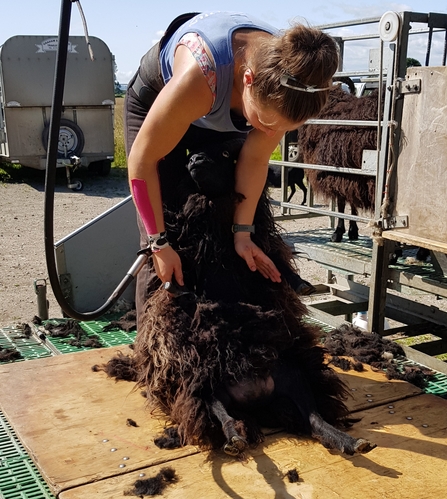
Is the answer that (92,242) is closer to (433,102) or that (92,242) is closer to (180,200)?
(180,200)

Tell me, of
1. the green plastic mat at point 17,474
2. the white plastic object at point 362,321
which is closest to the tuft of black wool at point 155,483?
the green plastic mat at point 17,474

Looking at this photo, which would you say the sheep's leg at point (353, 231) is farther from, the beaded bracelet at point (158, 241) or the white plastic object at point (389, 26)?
the beaded bracelet at point (158, 241)

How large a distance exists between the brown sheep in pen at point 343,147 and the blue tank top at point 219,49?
1732 mm

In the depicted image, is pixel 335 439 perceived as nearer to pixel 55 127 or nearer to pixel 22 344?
pixel 55 127

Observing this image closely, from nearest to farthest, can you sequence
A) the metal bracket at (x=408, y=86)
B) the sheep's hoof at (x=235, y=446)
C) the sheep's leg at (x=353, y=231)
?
1. the sheep's hoof at (x=235, y=446)
2. the metal bracket at (x=408, y=86)
3. the sheep's leg at (x=353, y=231)

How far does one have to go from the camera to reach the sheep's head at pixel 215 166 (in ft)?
7.46

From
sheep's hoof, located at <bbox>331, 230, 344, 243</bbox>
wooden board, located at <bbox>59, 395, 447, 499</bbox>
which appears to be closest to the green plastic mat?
wooden board, located at <bbox>59, 395, 447, 499</bbox>

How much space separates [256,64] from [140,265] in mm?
891

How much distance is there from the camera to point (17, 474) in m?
1.98

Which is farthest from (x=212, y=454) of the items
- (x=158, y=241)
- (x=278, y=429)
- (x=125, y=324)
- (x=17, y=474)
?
(x=125, y=324)

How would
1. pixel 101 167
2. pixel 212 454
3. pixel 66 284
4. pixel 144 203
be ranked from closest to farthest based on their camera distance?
1. pixel 212 454
2. pixel 144 203
3. pixel 66 284
4. pixel 101 167

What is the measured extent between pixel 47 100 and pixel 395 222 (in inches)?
331

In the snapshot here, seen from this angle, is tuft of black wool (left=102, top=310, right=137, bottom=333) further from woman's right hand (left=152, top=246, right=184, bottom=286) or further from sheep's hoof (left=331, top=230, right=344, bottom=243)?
sheep's hoof (left=331, top=230, right=344, bottom=243)

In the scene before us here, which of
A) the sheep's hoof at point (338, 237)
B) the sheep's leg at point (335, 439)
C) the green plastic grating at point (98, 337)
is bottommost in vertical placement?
the green plastic grating at point (98, 337)
